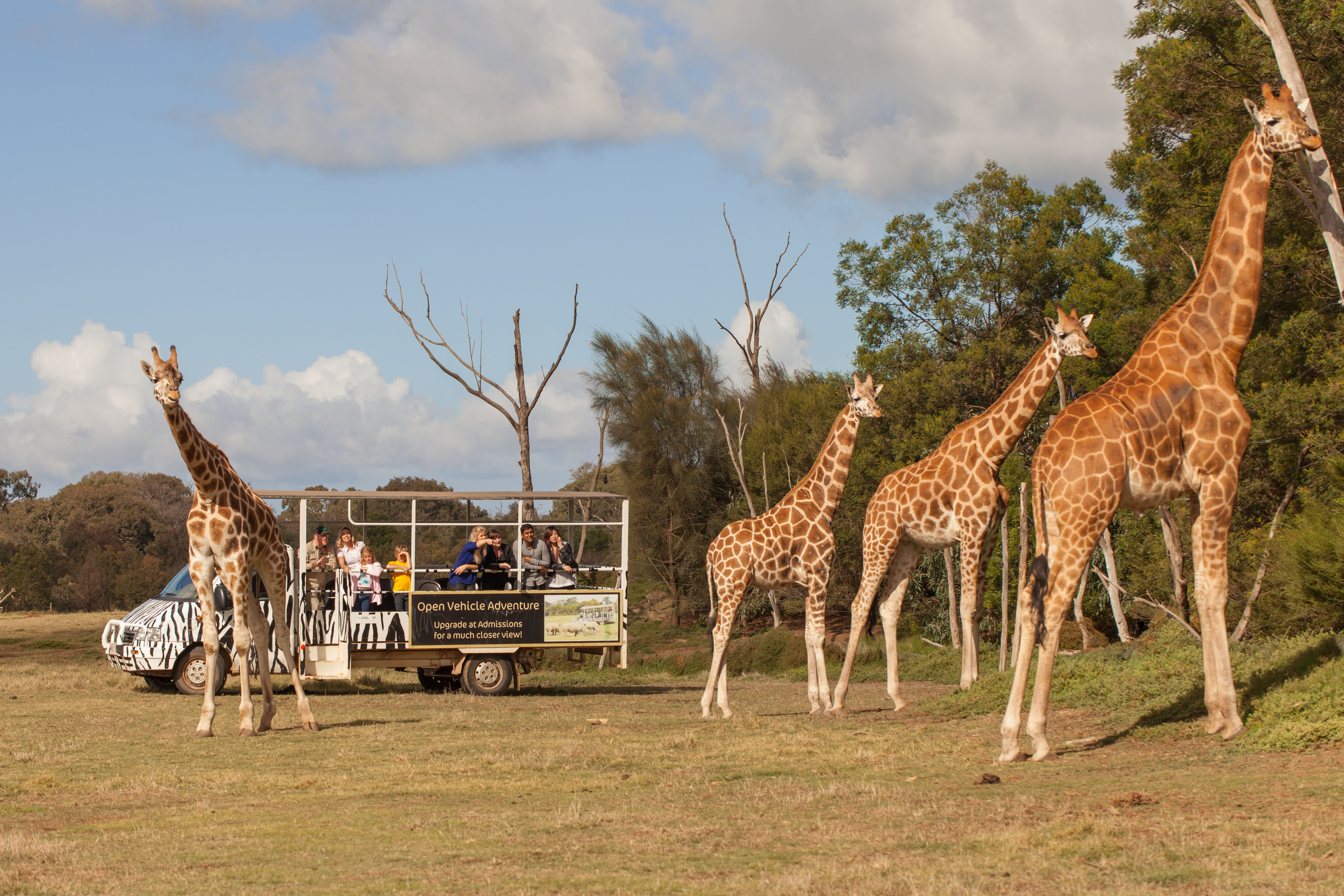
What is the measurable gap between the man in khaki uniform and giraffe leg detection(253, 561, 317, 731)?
3.47m

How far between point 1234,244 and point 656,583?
26636 millimetres

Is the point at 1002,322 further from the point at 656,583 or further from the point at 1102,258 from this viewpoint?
the point at 656,583

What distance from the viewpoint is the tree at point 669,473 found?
34.0 meters

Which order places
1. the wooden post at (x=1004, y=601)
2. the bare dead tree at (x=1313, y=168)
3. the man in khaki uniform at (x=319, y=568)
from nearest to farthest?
the bare dead tree at (x=1313, y=168)
the wooden post at (x=1004, y=601)
the man in khaki uniform at (x=319, y=568)

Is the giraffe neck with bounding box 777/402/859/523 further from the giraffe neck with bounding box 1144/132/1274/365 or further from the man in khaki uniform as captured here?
the man in khaki uniform

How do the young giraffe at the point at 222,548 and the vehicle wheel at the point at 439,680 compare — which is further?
the vehicle wheel at the point at 439,680

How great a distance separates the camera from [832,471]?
13.5m

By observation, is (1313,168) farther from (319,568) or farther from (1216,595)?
(319,568)

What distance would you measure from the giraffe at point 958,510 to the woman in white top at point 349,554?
285 inches

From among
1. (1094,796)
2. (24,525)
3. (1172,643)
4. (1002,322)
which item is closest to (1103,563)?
(1002,322)

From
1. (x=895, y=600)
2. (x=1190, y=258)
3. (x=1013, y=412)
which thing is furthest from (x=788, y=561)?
(x=1190, y=258)

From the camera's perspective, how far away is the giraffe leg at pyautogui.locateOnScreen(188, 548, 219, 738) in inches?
462

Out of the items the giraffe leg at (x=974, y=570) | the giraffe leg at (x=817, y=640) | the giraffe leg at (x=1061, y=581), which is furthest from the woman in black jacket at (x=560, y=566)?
the giraffe leg at (x=1061, y=581)

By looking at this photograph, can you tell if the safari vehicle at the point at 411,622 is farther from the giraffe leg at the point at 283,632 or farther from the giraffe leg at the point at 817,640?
the giraffe leg at the point at 817,640
